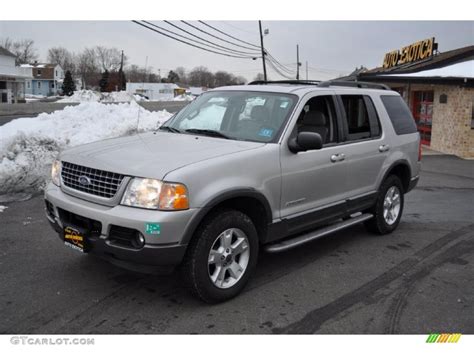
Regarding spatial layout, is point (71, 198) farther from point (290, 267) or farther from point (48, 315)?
point (290, 267)

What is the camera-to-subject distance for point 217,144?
4320 millimetres

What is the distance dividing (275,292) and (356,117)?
7.99 ft

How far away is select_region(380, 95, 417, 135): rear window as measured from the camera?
6.18 metres

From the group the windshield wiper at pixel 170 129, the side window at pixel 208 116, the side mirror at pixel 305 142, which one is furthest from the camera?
the windshield wiper at pixel 170 129

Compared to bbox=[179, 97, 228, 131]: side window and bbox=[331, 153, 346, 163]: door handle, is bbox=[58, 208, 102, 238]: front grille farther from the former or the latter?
bbox=[331, 153, 346, 163]: door handle

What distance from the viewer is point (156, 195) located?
11.7ft

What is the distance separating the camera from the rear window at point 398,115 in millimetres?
6184

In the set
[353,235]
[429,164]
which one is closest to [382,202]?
[353,235]

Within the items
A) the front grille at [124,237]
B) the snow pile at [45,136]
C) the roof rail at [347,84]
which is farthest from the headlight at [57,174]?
the snow pile at [45,136]

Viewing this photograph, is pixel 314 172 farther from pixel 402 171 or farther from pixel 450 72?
pixel 450 72

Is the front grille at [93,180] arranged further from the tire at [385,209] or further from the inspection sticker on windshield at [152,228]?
the tire at [385,209]

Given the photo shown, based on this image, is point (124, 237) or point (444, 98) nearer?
point (124, 237)

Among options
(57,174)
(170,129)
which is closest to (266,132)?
(170,129)

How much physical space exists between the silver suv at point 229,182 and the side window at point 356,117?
2 cm
